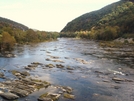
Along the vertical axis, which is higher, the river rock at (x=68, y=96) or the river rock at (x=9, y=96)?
the river rock at (x=9, y=96)

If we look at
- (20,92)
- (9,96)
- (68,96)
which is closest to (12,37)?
(20,92)

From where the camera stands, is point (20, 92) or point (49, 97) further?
point (20, 92)

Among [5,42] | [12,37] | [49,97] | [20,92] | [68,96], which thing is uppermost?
[12,37]

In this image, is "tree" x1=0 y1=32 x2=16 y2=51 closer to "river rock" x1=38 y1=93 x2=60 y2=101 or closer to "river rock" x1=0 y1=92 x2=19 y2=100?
"river rock" x1=0 y1=92 x2=19 y2=100

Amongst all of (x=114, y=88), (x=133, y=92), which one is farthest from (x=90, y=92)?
(x=133, y=92)

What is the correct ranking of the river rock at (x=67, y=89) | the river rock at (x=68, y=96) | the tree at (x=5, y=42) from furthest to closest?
the tree at (x=5, y=42), the river rock at (x=67, y=89), the river rock at (x=68, y=96)

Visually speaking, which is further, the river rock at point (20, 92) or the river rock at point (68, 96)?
the river rock at point (20, 92)

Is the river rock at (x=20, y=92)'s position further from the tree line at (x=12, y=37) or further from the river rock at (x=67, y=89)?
the tree line at (x=12, y=37)

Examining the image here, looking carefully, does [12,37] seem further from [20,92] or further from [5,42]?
[20,92]

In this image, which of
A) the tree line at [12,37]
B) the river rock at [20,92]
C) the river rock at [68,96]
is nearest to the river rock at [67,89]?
the river rock at [68,96]

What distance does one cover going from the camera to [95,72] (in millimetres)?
36594

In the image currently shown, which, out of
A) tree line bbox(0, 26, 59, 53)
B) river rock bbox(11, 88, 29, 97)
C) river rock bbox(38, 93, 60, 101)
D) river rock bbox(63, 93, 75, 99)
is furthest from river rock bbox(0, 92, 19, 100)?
tree line bbox(0, 26, 59, 53)

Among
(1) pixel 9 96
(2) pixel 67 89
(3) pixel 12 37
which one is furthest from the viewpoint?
(3) pixel 12 37

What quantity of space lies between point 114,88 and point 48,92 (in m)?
9.22
